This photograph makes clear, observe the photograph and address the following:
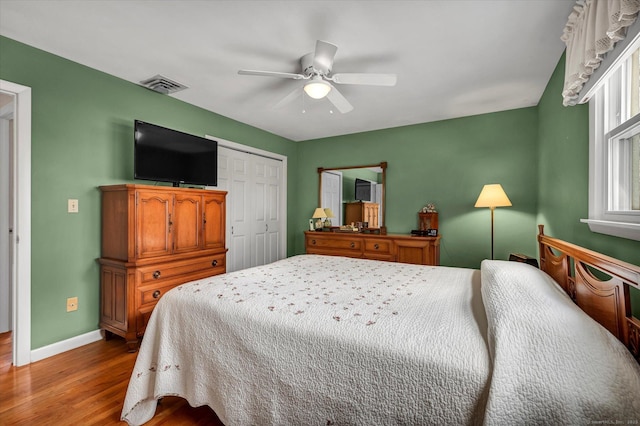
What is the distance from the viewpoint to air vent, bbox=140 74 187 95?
2.90 metres

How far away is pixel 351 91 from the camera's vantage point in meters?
3.15

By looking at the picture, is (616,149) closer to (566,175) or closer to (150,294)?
(566,175)

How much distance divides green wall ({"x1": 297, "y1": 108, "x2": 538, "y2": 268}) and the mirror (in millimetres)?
116

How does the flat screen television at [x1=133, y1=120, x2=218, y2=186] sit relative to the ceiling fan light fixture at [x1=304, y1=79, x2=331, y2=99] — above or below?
below

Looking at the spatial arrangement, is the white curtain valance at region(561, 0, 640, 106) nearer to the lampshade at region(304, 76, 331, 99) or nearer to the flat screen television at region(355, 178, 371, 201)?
the lampshade at region(304, 76, 331, 99)

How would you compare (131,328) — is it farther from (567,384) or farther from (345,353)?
(567,384)

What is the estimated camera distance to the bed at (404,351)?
88 cm

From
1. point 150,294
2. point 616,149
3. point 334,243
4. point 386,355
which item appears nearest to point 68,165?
point 150,294

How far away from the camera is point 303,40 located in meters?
2.21

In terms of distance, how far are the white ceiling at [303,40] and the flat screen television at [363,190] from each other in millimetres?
1621

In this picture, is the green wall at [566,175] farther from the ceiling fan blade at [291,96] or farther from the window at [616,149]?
the ceiling fan blade at [291,96]

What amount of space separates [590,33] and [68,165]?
12.3 feet

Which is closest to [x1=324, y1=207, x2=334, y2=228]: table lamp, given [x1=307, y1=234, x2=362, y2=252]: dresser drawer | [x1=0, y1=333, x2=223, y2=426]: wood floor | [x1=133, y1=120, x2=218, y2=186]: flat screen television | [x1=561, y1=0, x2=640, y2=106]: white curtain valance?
[x1=307, y1=234, x2=362, y2=252]: dresser drawer


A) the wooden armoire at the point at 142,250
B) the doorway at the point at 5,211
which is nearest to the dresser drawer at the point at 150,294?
the wooden armoire at the point at 142,250
